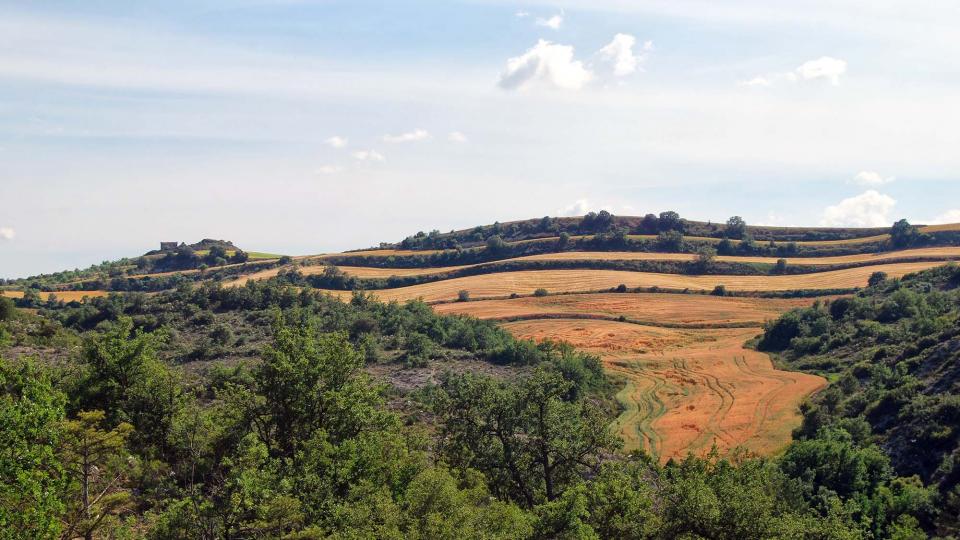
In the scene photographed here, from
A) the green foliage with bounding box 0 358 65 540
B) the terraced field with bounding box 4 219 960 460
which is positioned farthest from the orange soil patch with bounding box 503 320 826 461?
the green foliage with bounding box 0 358 65 540

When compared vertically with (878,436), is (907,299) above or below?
above

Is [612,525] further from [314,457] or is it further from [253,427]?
[253,427]

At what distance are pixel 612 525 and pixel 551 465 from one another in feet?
34.2

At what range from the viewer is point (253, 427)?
33.7 meters

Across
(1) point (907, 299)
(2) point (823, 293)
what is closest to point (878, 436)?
(1) point (907, 299)

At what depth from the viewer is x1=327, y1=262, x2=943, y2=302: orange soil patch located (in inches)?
5103

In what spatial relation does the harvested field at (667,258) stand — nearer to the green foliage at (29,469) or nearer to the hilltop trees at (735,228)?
the hilltop trees at (735,228)

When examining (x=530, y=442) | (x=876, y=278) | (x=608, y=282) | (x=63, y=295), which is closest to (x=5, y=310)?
(x=63, y=295)

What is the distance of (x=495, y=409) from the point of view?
37.4m

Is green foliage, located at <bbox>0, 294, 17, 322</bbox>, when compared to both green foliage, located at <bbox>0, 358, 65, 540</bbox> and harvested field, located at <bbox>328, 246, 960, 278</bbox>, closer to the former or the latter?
green foliage, located at <bbox>0, 358, 65, 540</bbox>

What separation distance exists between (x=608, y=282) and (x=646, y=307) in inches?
655

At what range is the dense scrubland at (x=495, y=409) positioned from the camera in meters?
24.9

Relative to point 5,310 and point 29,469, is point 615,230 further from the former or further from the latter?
point 29,469

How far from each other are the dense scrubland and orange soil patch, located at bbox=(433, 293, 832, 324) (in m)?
0.75
